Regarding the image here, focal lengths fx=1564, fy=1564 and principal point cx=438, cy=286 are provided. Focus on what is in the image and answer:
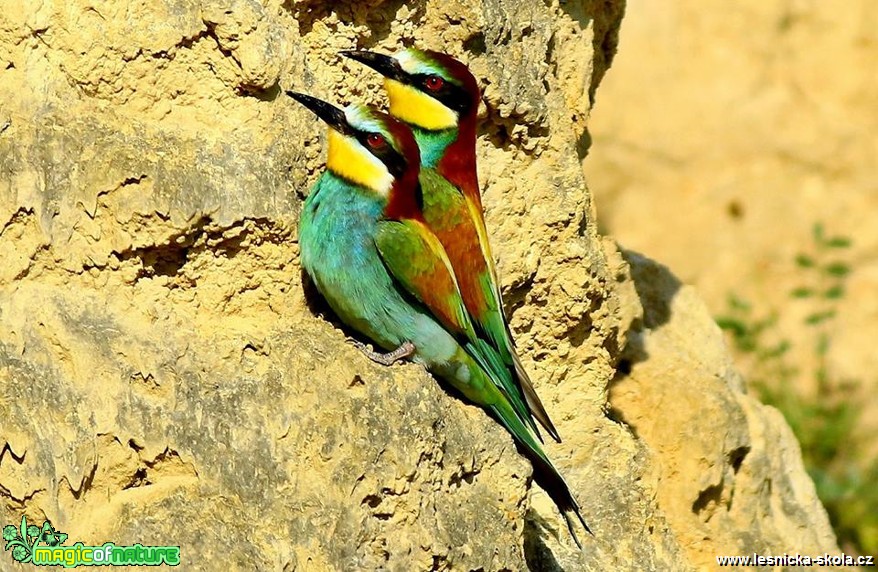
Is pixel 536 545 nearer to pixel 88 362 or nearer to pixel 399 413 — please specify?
pixel 399 413

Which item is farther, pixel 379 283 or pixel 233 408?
pixel 379 283

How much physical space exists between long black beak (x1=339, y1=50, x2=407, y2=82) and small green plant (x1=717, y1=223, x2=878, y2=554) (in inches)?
115

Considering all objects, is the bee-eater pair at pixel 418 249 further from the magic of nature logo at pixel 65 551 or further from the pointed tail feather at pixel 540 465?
the magic of nature logo at pixel 65 551

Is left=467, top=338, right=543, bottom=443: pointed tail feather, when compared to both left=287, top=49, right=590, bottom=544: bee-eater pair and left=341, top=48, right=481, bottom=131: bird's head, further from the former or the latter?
left=341, top=48, right=481, bottom=131: bird's head

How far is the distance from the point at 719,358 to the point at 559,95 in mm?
956

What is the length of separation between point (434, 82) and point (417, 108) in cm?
20

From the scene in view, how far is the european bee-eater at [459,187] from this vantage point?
3.01m

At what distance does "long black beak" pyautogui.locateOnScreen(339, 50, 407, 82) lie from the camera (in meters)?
2.92

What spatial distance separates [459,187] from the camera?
315cm

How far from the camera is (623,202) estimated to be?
709cm

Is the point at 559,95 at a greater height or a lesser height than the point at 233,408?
greater

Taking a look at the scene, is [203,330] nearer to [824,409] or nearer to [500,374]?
[500,374]

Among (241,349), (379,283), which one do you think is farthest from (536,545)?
(241,349)

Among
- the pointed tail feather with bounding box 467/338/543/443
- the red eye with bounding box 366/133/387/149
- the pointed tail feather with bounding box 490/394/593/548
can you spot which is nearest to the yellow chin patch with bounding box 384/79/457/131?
the red eye with bounding box 366/133/387/149
